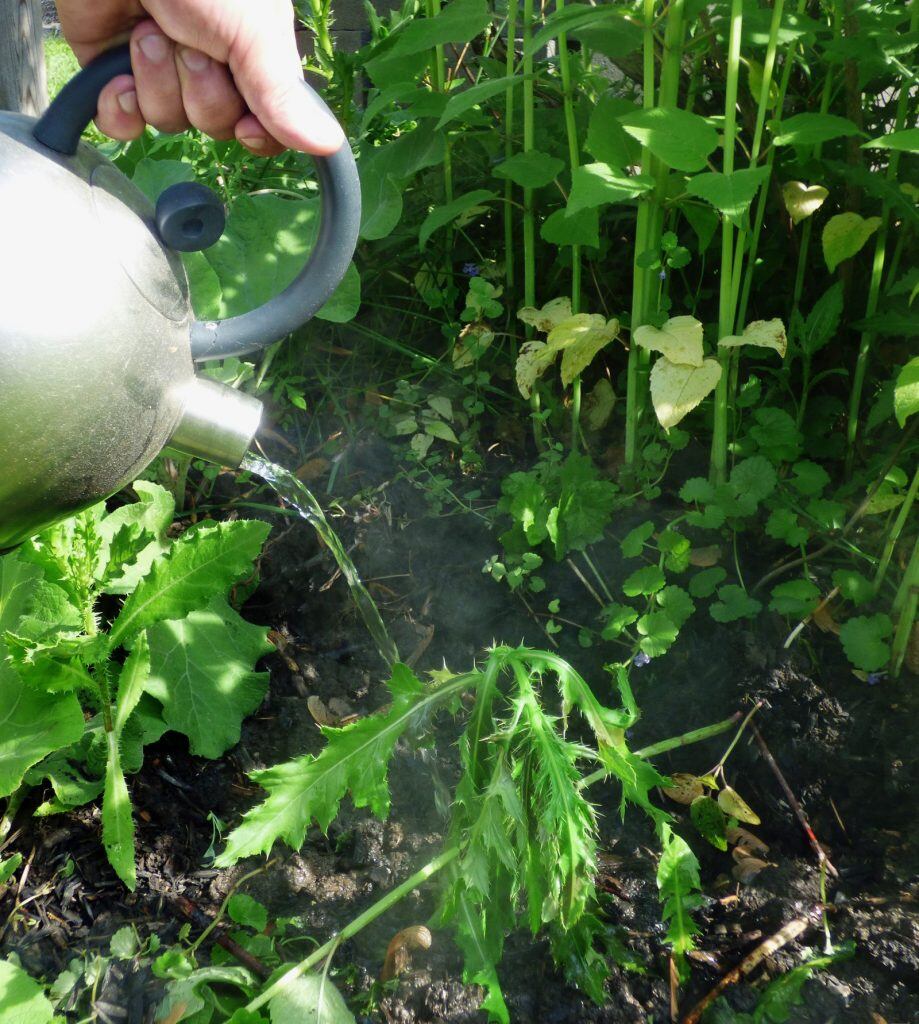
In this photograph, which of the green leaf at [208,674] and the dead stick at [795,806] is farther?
the green leaf at [208,674]

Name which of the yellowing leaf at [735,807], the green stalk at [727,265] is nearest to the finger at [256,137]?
the green stalk at [727,265]

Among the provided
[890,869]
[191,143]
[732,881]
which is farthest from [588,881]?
[191,143]

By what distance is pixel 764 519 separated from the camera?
190 cm

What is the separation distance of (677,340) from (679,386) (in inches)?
3.3

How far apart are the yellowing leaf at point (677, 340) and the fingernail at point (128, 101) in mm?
891

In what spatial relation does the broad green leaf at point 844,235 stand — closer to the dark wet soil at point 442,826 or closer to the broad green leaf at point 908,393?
the broad green leaf at point 908,393

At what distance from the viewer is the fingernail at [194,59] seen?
1.07 m

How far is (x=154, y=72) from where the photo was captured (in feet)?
3.48

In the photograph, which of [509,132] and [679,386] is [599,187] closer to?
[679,386]

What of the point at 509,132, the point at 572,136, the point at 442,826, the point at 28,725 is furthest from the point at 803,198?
the point at 28,725

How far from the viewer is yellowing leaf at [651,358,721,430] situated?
5.31 ft

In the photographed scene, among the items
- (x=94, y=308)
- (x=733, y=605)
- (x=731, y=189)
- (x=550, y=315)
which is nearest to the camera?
(x=94, y=308)

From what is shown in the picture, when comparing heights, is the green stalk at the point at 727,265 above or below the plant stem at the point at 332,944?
above

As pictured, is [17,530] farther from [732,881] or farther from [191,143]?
[191,143]
